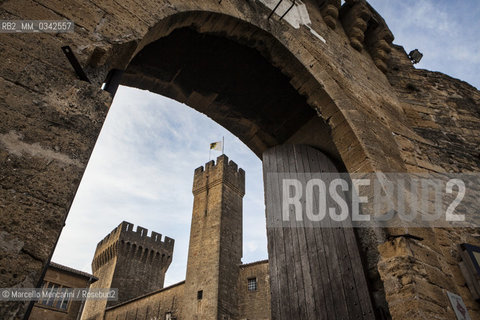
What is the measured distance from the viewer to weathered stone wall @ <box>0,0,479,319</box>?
4.23ft

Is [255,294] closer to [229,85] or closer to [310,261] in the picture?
[310,261]

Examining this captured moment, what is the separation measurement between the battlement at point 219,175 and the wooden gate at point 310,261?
1469 cm

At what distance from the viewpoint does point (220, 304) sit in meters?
14.1

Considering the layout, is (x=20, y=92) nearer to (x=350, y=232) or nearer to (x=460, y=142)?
(x=350, y=232)

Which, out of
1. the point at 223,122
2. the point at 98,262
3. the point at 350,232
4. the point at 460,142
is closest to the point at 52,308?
the point at 98,262

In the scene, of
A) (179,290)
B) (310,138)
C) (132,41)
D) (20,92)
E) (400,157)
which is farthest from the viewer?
(179,290)

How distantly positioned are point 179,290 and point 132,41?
1693 centimetres

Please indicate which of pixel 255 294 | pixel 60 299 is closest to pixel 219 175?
pixel 255 294

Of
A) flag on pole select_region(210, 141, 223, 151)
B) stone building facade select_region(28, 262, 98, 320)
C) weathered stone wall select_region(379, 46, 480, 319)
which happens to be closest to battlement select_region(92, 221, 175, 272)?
stone building facade select_region(28, 262, 98, 320)

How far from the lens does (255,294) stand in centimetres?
1504

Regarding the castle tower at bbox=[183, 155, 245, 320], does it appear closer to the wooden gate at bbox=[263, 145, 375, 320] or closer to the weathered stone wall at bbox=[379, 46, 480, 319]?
the wooden gate at bbox=[263, 145, 375, 320]

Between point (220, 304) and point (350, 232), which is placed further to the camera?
point (220, 304)

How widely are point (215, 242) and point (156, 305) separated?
5303mm

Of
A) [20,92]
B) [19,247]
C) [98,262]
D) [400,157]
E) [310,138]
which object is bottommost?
[19,247]
